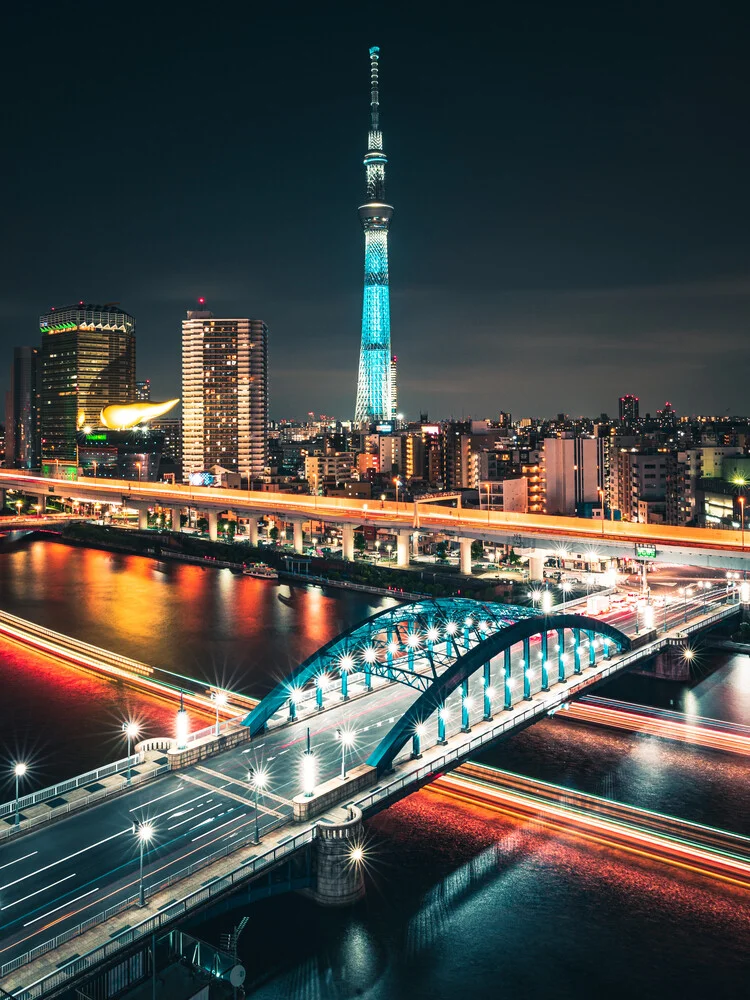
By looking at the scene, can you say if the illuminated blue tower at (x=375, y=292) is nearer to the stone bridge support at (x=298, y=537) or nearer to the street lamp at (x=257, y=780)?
the stone bridge support at (x=298, y=537)

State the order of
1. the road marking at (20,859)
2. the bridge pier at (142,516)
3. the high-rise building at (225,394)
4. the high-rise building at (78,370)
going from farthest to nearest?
1. the high-rise building at (78,370)
2. the high-rise building at (225,394)
3. the bridge pier at (142,516)
4. the road marking at (20,859)

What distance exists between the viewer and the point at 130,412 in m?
97.1

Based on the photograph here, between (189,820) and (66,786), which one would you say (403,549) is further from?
(189,820)

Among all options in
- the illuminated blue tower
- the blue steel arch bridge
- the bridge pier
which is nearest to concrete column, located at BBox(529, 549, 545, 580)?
the blue steel arch bridge

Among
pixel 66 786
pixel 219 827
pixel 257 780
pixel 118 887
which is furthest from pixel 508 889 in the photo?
pixel 66 786

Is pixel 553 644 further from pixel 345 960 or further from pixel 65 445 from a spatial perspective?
pixel 65 445

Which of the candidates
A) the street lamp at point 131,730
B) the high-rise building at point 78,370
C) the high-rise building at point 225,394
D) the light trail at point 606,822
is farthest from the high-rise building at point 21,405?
the light trail at point 606,822

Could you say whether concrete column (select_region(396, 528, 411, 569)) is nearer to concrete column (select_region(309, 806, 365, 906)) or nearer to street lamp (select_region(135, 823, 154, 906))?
concrete column (select_region(309, 806, 365, 906))

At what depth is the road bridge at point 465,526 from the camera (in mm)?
37750

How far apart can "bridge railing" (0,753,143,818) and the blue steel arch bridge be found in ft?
10.7

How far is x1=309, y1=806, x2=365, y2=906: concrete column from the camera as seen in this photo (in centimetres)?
1612

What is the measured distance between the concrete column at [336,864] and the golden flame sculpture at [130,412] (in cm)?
8617

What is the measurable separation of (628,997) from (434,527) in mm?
35294

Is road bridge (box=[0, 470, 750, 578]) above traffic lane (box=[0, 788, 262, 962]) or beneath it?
above
